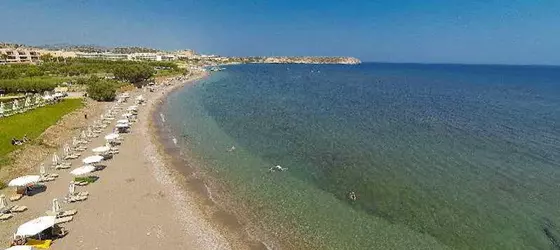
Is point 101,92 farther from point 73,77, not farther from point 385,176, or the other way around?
point 385,176

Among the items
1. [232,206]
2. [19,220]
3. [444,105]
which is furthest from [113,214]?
[444,105]

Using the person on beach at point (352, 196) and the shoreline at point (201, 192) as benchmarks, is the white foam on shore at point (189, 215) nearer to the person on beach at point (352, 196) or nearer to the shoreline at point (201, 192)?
the shoreline at point (201, 192)

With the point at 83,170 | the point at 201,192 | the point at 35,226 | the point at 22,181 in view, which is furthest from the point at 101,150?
the point at 35,226

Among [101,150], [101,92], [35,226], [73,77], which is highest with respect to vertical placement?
[35,226]

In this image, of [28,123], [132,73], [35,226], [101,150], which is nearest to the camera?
[35,226]

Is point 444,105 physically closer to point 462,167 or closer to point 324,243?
point 462,167

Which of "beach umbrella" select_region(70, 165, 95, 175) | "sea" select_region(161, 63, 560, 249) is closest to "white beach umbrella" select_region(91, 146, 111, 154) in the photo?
"beach umbrella" select_region(70, 165, 95, 175)

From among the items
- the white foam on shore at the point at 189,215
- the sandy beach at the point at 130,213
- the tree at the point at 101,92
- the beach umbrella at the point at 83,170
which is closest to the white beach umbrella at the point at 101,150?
the sandy beach at the point at 130,213
